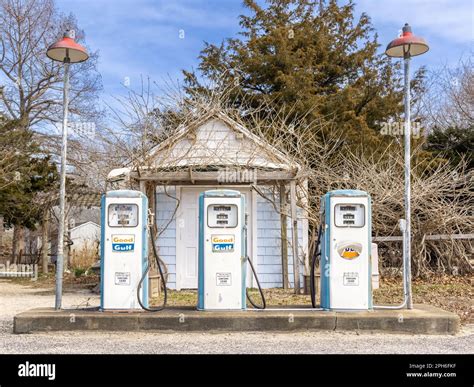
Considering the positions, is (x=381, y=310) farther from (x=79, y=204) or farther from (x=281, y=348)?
(x=79, y=204)

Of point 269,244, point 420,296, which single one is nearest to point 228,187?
point 269,244

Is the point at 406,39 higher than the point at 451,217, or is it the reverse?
the point at 406,39

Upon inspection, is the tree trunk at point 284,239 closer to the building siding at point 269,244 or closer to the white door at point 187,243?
the building siding at point 269,244

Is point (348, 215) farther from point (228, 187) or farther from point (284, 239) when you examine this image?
point (228, 187)

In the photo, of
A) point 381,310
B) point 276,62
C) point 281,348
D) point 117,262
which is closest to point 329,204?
point 381,310

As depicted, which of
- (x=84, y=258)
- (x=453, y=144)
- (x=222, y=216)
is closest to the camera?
(x=222, y=216)

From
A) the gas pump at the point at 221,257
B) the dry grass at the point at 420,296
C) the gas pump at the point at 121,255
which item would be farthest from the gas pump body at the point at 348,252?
the gas pump at the point at 121,255

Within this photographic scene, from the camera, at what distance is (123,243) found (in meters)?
8.27

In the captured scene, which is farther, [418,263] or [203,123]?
[418,263]

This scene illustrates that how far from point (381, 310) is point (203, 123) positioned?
6.59 m

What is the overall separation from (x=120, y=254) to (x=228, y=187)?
204 inches

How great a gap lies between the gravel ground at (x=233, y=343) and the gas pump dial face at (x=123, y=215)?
152cm

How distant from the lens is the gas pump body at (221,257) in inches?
328

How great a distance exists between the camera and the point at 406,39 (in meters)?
8.27
